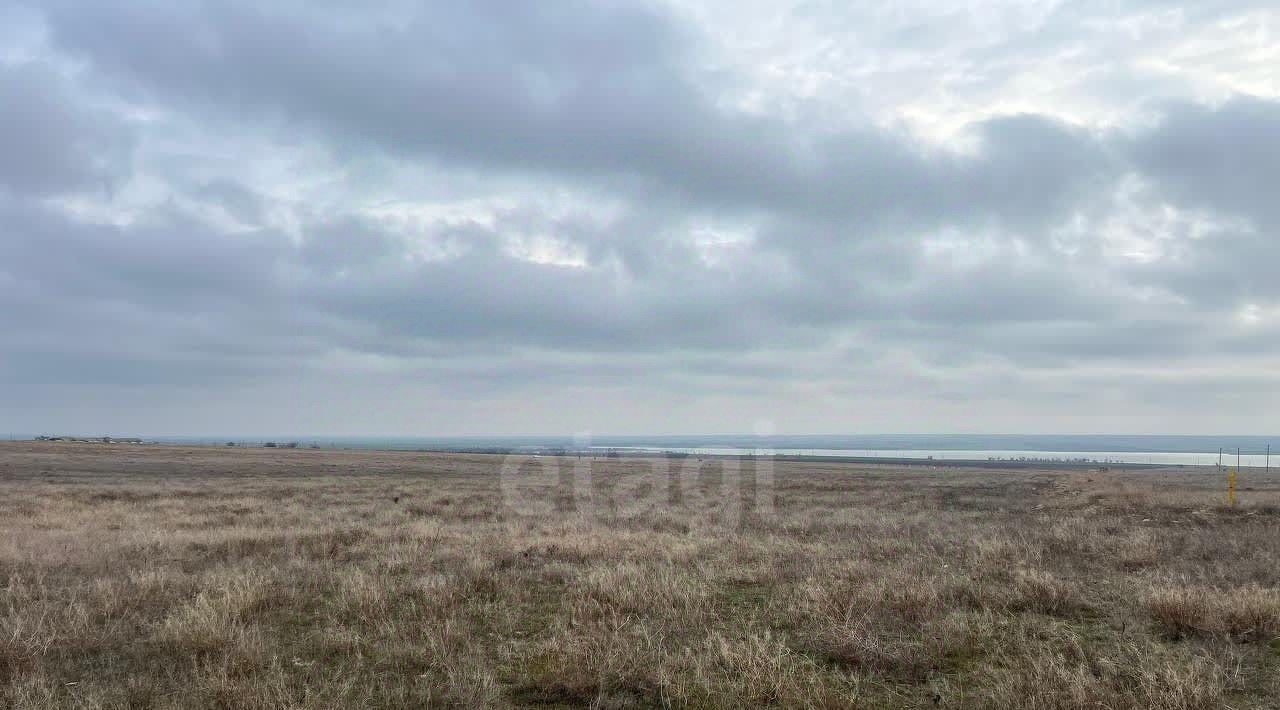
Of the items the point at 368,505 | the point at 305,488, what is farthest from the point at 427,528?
the point at 305,488

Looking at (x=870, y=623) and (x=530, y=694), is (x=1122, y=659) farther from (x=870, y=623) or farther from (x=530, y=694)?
(x=530, y=694)

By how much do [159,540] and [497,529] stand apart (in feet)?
22.8

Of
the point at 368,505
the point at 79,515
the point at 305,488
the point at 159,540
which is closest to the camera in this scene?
the point at 159,540

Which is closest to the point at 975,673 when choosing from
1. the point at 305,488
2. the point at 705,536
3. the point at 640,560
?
the point at 640,560

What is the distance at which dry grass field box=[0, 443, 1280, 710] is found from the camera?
6336 millimetres

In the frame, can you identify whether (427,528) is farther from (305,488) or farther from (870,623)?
(305,488)

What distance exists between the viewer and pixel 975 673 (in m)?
6.89

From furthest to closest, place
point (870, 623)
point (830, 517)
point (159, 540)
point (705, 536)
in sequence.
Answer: point (830, 517), point (705, 536), point (159, 540), point (870, 623)

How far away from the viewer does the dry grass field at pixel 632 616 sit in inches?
249

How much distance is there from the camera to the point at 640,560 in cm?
1320

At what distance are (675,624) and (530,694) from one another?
2.57m

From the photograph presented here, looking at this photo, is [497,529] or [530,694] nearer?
[530,694]

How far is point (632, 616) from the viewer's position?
893 centimetres

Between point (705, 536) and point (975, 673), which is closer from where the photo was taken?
point (975, 673)
